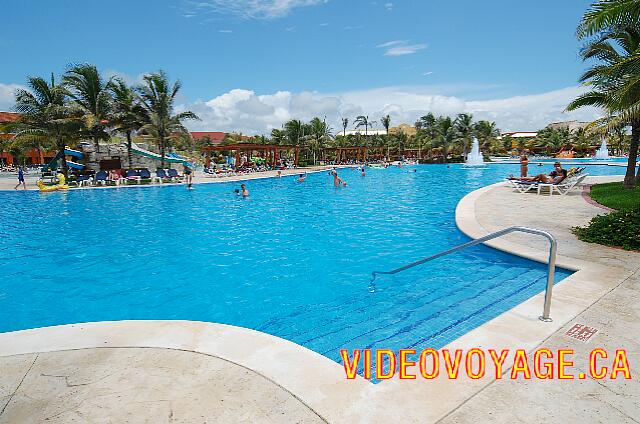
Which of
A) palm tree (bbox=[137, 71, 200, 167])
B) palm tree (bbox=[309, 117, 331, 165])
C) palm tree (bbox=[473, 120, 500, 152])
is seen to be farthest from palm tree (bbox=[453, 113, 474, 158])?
palm tree (bbox=[137, 71, 200, 167])

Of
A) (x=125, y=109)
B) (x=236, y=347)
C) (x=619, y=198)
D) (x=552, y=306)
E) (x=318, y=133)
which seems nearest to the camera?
(x=236, y=347)

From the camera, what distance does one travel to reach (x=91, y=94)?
27.8 meters

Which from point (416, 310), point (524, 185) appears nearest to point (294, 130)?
point (524, 185)

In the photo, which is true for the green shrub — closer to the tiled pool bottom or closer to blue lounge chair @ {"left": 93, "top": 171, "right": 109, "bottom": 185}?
the tiled pool bottom

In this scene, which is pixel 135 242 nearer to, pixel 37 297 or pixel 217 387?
pixel 37 297

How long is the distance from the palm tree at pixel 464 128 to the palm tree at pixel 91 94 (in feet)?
137

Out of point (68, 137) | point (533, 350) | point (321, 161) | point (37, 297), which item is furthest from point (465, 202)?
point (321, 161)

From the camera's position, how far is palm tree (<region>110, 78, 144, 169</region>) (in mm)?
28422

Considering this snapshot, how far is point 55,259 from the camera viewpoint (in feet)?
30.1

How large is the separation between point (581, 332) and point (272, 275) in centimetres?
539

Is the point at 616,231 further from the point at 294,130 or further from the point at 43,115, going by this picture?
the point at 294,130

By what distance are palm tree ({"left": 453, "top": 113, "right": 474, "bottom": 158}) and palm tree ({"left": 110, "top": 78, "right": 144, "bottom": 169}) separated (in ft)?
130

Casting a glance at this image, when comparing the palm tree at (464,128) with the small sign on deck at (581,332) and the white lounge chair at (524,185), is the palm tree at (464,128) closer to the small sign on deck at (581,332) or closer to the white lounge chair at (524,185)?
the white lounge chair at (524,185)

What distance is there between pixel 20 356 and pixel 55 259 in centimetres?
666
